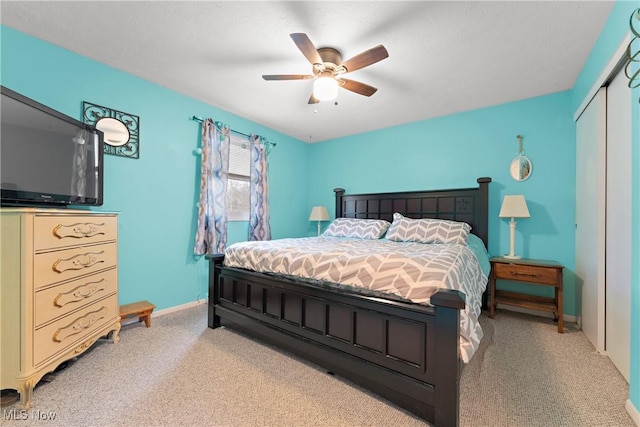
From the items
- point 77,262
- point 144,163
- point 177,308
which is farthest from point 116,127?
point 177,308

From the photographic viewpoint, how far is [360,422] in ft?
4.44

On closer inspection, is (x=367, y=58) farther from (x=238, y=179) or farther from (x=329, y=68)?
(x=238, y=179)

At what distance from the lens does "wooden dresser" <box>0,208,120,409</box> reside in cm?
142

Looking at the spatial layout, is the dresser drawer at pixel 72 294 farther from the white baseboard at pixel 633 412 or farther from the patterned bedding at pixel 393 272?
the white baseboard at pixel 633 412

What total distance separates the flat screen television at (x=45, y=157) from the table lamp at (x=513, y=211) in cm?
405

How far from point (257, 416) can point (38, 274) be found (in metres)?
1.52

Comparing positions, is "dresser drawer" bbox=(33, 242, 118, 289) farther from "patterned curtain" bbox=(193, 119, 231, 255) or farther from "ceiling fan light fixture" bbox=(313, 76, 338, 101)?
"ceiling fan light fixture" bbox=(313, 76, 338, 101)

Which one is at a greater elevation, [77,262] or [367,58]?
[367,58]

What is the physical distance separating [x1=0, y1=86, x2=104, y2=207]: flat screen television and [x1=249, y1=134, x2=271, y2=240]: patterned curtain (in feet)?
6.10

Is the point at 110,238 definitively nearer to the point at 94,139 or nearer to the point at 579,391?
the point at 94,139

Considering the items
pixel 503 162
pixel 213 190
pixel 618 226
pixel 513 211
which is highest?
pixel 503 162

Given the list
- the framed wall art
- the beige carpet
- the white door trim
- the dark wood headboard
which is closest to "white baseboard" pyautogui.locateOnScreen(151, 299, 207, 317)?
the beige carpet

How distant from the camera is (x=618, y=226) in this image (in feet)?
5.96

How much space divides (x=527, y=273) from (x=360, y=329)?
211cm
